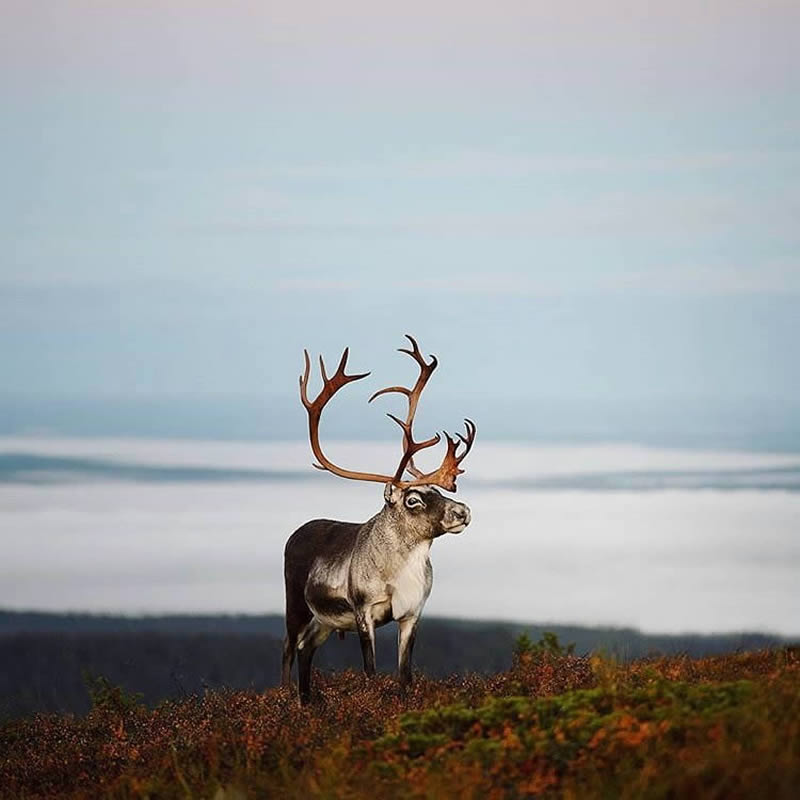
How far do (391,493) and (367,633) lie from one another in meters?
1.50

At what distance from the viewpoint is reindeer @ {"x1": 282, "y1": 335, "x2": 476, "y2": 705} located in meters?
17.6

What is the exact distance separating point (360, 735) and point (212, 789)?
174cm

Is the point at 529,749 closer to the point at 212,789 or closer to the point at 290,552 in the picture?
the point at 212,789

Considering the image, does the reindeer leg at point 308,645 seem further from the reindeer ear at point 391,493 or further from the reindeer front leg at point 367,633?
the reindeer ear at point 391,493

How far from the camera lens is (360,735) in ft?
44.9

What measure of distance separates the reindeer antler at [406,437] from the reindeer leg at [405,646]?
144 centimetres

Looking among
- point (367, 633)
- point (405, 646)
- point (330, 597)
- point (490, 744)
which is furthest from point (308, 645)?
point (490, 744)

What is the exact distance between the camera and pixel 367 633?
701 inches

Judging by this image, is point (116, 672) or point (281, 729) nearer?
point (281, 729)

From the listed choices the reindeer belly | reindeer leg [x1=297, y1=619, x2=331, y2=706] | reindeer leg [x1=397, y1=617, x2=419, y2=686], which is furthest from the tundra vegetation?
reindeer leg [x1=297, y1=619, x2=331, y2=706]

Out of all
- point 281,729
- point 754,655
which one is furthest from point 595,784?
point 754,655

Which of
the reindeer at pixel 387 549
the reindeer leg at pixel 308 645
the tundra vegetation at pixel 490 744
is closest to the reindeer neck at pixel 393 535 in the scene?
the reindeer at pixel 387 549

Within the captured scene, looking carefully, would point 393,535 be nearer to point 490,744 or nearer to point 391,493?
point 391,493

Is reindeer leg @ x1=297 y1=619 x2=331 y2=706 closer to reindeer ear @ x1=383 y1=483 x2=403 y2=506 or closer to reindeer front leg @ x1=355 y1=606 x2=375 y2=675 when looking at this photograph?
reindeer front leg @ x1=355 y1=606 x2=375 y2=675
